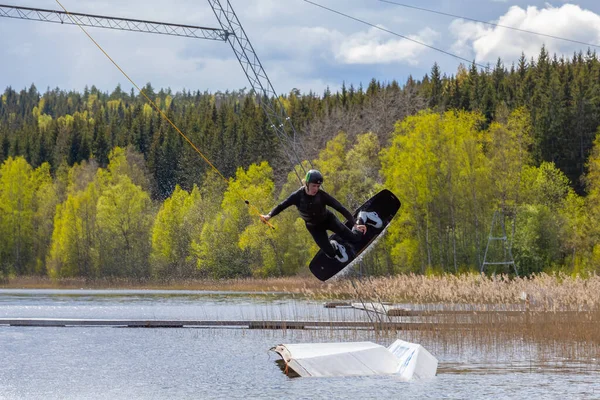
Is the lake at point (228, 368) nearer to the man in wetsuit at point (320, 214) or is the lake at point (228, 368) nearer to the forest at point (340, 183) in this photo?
the man in wetsuit at point (320, 214)

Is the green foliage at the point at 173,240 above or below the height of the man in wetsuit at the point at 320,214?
below

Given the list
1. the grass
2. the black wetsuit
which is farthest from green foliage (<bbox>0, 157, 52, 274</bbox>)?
the black wetsuit

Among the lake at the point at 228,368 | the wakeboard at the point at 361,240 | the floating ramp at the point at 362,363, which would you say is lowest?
the lake at the point at 228,368

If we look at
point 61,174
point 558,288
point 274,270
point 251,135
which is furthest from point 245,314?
point 61,174

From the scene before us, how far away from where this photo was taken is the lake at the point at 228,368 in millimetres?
17984

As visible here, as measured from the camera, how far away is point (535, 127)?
85062mm

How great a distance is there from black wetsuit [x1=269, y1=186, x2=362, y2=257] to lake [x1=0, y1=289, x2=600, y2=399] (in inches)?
125

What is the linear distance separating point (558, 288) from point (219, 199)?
69.0 m

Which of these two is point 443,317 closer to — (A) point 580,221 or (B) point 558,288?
(B) point 558,288

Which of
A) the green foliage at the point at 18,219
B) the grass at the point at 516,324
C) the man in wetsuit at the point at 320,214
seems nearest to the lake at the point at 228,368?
the grass at the point at 516,324

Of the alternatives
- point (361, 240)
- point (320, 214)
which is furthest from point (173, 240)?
point (320, 214)

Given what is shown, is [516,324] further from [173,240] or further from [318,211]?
[173,240]

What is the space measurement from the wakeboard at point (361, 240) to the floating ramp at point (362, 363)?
195 centimetres

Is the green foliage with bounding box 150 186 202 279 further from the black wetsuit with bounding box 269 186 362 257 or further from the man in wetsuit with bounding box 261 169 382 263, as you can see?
the black wetsuit with bounding box 269 186 362 257
